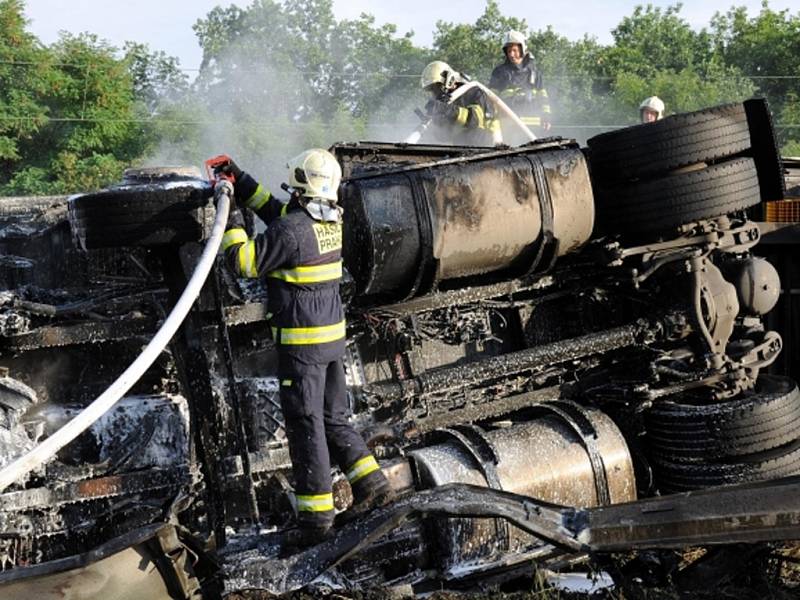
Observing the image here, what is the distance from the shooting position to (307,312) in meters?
3.92

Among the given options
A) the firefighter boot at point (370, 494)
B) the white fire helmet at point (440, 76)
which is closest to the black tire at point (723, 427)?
the firefighter boot at point (370, 494)

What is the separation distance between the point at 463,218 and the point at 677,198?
3.83 feet

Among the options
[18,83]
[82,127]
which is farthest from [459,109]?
[18,83]

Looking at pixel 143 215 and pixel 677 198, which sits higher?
pixel 143 215

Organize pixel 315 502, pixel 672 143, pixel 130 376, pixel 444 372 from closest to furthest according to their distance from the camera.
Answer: pixel 130 376 → pixel 315 502 → pixel 444 372 → pixel 672 143

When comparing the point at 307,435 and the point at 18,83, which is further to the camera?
the point at 18,83

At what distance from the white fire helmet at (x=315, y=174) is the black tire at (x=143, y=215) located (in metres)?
0.38

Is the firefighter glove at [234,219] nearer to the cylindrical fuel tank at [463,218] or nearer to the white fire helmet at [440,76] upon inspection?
the cylindrical fuel tank at [463,218]

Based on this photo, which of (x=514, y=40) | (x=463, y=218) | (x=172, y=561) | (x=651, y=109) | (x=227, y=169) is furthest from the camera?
(x=514, y=40)

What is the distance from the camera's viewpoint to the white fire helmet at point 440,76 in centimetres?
707

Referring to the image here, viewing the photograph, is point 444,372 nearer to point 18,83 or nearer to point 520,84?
point 520,84

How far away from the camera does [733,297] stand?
517 centimetres

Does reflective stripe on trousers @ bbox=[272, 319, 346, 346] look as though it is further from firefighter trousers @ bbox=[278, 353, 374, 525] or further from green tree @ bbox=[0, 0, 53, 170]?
green tree @ bbox=[0, 0, 53, 170]

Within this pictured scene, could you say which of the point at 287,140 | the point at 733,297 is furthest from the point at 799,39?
the point at 733,297
